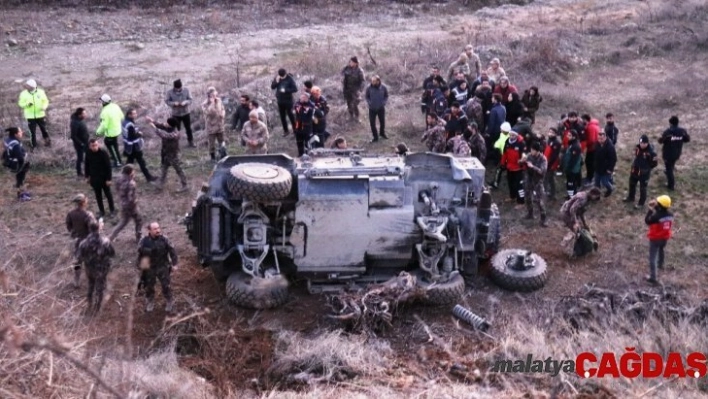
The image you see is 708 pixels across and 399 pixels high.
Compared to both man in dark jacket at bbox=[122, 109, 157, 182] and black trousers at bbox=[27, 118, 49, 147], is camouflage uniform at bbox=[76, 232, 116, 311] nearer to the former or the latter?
man in dark jacket at bbox=[122, 109, 157, 182]

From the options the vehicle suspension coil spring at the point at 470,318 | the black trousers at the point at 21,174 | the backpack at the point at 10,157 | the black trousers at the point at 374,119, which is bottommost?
the vehicle suspension coil spring at the point at 470,318

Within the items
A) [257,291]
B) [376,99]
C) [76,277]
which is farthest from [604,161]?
[76,277]

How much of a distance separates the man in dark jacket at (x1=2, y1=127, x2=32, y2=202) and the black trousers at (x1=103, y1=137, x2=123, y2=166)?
151cm

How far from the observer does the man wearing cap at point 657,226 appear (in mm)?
10836

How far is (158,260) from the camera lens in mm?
10117

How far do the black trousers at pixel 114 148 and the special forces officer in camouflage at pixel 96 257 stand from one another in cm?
499

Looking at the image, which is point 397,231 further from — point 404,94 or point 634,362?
point 404,94

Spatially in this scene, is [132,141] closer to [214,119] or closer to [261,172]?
[214,119]

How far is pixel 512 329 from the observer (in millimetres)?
9820

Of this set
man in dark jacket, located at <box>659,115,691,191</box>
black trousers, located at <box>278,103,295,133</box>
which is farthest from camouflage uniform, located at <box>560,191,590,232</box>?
black trousers, located at <box>278,103,295,133</box>

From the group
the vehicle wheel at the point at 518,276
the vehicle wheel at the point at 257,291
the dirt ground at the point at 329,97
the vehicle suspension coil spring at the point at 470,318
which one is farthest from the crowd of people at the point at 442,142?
the vehicle suspension coil spring at the point at 470,318

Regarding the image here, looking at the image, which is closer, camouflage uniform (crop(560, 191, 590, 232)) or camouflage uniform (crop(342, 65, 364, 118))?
camouflage uniform (crop(560, 191, 590, 232))

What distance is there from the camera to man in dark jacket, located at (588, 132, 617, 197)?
1348cm

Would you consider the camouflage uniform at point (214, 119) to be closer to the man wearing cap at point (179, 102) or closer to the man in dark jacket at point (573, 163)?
the man wearing cap at point (179, 102)
